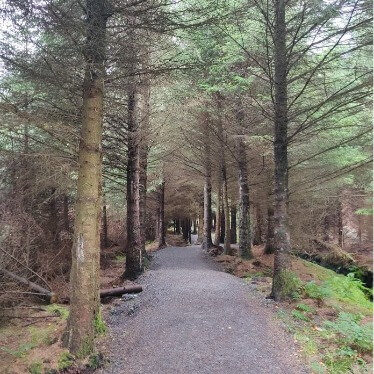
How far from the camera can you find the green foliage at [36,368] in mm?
4676

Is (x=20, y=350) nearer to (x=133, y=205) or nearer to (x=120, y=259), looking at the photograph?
(x=133, y=205)

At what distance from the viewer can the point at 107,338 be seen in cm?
618

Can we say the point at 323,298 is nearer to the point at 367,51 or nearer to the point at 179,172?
the point at 367,51

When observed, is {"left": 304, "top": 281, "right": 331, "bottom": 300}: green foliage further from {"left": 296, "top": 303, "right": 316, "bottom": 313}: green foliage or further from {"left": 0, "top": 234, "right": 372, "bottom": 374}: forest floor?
{"left": 296, "top": 303, "right": 316, "bottom": 313}: green foliage

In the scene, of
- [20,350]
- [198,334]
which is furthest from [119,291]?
[198,334]

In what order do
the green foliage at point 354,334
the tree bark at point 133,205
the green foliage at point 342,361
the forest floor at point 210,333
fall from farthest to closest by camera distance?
the tree bark at point 133,205 < the green foliage at point 354,334 < the forest floor at point 210,333 < the green foliage at point 342,361

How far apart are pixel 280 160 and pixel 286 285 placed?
2847mm

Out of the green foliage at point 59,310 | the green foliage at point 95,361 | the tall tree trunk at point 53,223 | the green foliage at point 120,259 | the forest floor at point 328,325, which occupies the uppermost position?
the tall tree trunk at point 53,223

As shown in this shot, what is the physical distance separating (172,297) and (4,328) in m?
3.48

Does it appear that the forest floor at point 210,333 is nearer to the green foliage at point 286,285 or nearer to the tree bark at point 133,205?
the green foliage at point 286,285

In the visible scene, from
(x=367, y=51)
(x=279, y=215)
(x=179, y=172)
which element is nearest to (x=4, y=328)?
(x=279, y=215)

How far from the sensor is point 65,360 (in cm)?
492

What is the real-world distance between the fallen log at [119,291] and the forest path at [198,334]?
35 centimetres

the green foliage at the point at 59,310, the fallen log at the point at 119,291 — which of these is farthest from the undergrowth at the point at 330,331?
the green foliage at the point at 59,310
